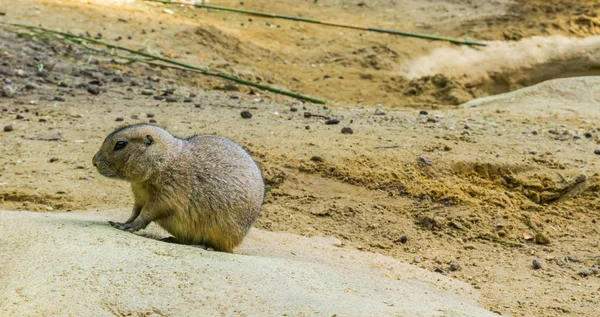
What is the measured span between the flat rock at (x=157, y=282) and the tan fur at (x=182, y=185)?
0.34m

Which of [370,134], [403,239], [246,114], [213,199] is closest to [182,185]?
[213,199]

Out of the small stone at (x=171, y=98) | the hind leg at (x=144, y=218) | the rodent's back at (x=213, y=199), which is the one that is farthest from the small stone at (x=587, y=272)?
the small stone at (x=171, y=98)

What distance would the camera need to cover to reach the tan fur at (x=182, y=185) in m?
4.39

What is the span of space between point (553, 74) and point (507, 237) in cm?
748

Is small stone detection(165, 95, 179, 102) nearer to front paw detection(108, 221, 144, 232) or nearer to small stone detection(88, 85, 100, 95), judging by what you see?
small stone detection(88, 85, 100, 95)

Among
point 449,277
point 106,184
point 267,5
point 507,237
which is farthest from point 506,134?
point 267,5

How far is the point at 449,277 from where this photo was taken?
5.03 metres

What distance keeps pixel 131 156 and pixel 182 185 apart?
314 millimetres

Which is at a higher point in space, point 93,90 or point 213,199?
point 213,199

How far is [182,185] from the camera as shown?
4430mm

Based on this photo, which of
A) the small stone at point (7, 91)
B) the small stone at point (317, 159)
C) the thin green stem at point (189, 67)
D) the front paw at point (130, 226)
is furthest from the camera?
the thin green stem at point (189, 67)

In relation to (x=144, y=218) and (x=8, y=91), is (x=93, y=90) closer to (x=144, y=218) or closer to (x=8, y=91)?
(x=8, y=91)

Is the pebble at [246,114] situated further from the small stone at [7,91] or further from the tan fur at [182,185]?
the tan fur at [182,185]

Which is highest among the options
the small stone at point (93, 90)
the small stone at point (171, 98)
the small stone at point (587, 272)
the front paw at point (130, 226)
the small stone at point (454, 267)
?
the front paw at point (130, 226)
